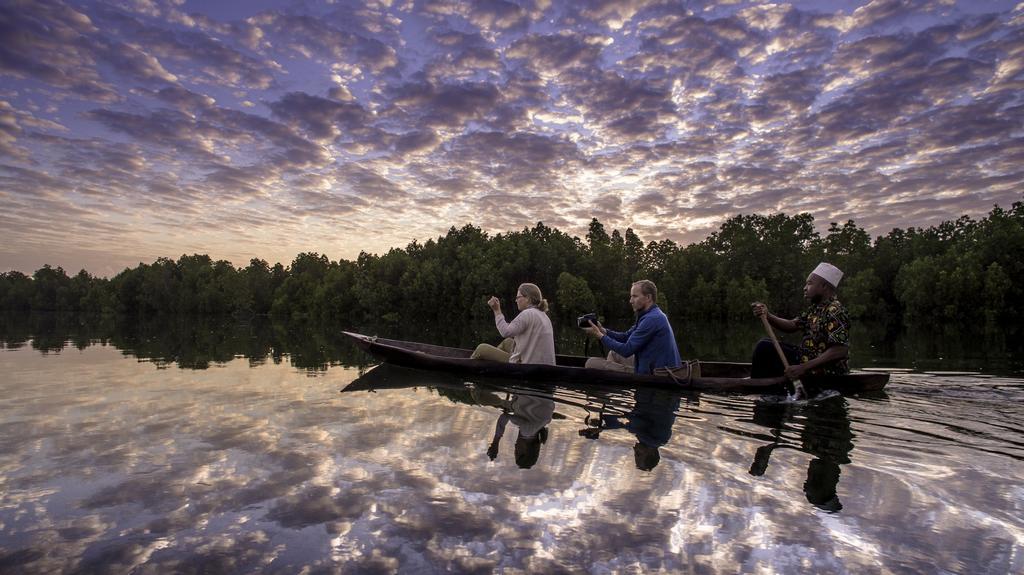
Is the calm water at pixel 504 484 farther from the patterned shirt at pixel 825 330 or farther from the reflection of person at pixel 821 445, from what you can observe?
the patterned shirt at pixel 825 330

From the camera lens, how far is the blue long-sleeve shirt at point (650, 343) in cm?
923

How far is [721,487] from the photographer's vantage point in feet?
14.7

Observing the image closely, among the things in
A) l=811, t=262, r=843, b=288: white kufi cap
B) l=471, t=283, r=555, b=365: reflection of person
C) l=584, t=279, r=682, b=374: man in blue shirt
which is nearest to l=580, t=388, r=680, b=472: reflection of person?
l=584, t=279, r=682, b=374: man in blue shirt

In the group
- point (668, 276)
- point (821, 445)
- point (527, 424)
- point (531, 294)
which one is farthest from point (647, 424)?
point (668, 276)

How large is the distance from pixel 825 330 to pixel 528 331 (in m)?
4.96

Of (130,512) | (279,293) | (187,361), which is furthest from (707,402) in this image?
(279,293)

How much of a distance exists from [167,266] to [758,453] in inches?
5211

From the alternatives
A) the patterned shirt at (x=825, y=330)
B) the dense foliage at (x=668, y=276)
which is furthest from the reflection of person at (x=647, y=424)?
the dense foliage at (x=668, y=276)

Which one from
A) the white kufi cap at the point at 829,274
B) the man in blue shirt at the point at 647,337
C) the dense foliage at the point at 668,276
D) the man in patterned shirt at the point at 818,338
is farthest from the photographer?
the dense foliage at the point at 668,276

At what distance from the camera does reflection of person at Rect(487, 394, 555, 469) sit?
542cm

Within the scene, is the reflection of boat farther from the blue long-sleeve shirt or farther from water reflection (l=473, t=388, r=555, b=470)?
water reflection (l=473, t=388, r=555, b=470)

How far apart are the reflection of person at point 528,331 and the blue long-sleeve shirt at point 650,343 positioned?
1314mm

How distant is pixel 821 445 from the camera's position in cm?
588

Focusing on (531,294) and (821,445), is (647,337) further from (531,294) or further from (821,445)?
(821,445)
